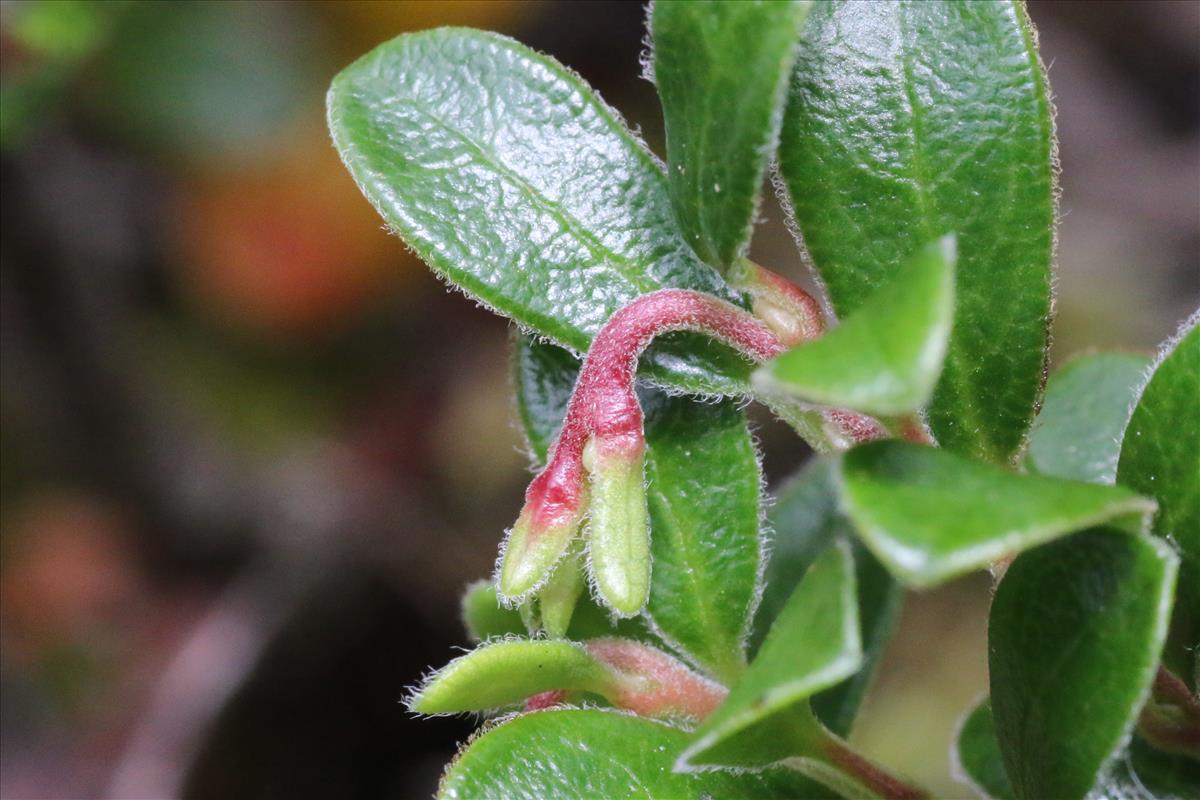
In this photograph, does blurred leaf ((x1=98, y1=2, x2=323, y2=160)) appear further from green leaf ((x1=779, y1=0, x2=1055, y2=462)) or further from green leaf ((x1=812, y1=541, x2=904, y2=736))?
green leaf ((x1=779, y1=0, x2=1055, y2=462))

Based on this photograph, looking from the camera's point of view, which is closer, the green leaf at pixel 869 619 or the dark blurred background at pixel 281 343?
the green leaf at pixel 869 619

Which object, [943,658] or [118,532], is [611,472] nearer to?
[943,658]

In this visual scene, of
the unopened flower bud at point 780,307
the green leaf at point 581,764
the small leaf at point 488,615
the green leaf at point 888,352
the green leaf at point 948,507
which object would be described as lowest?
the small leaf at point 488,615

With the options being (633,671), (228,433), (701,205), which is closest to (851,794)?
(633,671)

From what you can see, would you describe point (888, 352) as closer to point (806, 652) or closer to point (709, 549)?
point (806, 652)

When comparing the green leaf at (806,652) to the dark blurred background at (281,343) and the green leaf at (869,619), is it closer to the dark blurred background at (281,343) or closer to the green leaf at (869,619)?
the green leaf at (869,619)

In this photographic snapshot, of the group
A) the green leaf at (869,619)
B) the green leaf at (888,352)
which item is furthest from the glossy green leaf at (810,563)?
the green leaf at (888,352)
